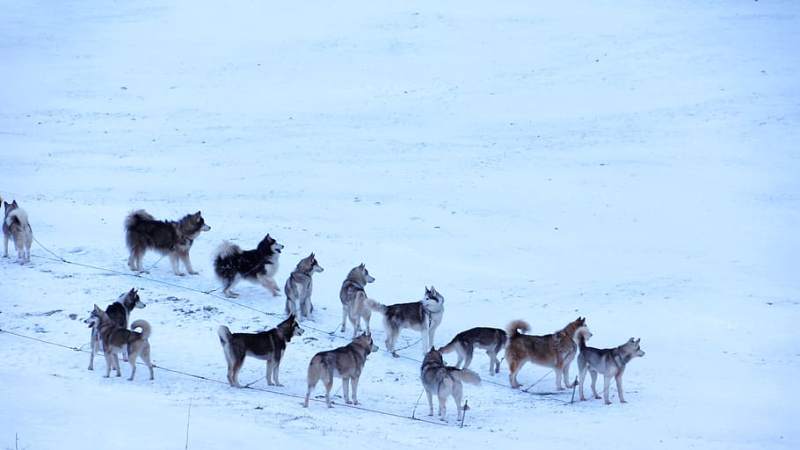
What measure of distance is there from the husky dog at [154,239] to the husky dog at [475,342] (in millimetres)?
6652

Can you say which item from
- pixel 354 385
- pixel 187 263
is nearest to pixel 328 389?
pixel 354 385

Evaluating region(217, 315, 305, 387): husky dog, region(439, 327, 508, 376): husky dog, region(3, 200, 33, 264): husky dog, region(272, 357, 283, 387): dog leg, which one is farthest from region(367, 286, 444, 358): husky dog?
region(3, 200, 33, 264): husky dog

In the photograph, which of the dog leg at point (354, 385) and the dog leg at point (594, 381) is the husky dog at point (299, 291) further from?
the dog leg at point (594, 381)

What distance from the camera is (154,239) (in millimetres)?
18719

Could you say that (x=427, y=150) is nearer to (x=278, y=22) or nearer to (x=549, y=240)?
(x=549, y=240)

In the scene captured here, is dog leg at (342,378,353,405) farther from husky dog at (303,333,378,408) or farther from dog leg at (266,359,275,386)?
dog leg at (266,359,275,386)

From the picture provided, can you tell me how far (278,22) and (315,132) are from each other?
14.3 m

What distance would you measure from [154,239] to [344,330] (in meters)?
4.86

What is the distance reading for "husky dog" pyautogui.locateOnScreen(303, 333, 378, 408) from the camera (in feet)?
43.3

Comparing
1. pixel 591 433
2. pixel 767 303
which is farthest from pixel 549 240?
pixel 591 433

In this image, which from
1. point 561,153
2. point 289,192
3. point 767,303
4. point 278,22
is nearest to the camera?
point 767,303

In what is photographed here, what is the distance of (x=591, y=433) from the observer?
12781mm

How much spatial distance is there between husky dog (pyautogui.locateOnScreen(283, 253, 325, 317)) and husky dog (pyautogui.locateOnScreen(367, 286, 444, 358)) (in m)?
1.59

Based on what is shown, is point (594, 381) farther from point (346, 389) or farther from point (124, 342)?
point (124, 342)
